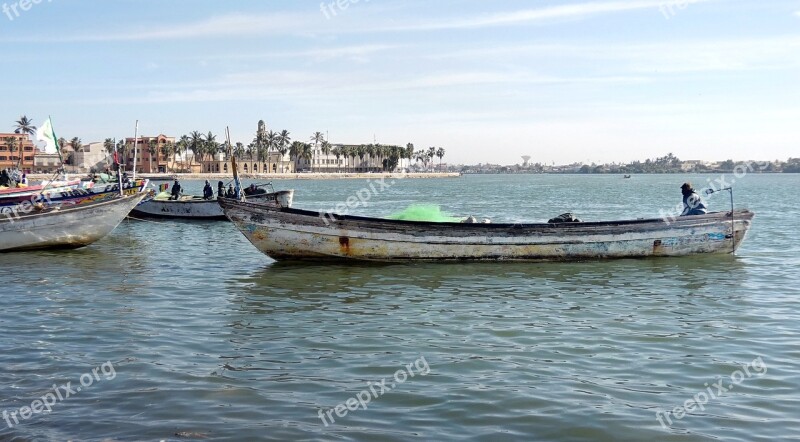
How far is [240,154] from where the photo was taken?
169125 millimetres

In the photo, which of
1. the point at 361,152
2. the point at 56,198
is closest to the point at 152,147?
the point at 361,152

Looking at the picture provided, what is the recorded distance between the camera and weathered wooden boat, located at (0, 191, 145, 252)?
2191 centimetres

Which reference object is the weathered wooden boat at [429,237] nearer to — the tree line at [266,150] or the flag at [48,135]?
the flag at [48,135]

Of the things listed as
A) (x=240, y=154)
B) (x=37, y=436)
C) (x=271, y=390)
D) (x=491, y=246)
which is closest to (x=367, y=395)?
(x=271, y=390)

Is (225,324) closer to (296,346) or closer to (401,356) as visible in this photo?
(296,346)

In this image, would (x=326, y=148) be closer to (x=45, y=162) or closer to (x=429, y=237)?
(x=45, y=162)

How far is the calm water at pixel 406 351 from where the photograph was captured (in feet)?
25.4

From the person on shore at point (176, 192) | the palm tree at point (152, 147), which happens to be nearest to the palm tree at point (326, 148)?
the palm tree at point (152, 147)

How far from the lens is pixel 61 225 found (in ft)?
74.0

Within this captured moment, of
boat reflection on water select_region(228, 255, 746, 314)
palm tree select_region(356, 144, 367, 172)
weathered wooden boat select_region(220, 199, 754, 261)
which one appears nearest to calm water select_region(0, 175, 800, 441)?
boat reflection on water select_region(228, 255, 746, 314)

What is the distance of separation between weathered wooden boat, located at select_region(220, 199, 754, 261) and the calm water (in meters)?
0.55

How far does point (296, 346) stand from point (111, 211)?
1497 cm

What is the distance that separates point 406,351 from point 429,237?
855cm

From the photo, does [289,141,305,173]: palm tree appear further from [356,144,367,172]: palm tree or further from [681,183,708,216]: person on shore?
[681,183,708,216]: person on shore
